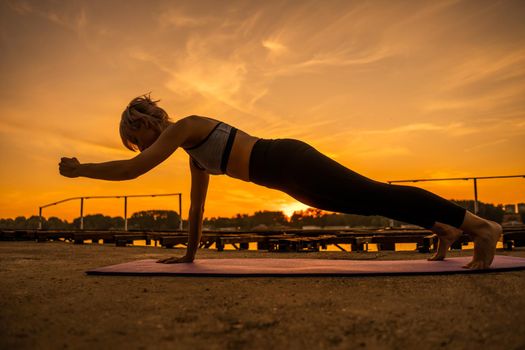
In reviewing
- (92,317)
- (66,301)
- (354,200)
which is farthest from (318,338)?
(354,200)

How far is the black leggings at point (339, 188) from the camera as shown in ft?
8.68

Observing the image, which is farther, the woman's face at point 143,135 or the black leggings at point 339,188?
the woman's face at point 143,135

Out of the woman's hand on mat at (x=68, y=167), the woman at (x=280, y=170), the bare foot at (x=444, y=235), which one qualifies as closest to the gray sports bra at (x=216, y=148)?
the woman at (x=280, y=170)

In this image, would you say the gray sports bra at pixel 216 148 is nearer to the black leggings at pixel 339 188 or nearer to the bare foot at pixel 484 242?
the black leggings at pixel 339 188

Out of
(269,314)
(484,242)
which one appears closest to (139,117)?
(269,314)

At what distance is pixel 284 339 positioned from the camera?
129 cm

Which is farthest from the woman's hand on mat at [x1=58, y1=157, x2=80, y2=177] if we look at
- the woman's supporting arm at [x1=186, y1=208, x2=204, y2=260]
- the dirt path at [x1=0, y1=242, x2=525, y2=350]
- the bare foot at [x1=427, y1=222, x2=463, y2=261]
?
the bare foot at [x1=427, y1=222, x2=463, y2=261]

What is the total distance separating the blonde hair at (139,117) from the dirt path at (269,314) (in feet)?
3.28

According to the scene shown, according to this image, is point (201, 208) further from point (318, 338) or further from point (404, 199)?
point (318, 338)

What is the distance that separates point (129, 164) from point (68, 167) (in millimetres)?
344

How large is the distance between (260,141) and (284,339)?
173cm

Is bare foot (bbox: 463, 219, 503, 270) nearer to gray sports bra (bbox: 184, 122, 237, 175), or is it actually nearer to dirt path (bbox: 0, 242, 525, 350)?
dirt path (bbox: 0, 242, 525, 350)

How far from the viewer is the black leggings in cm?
265

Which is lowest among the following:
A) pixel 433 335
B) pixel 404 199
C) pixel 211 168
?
pixel 433 335
